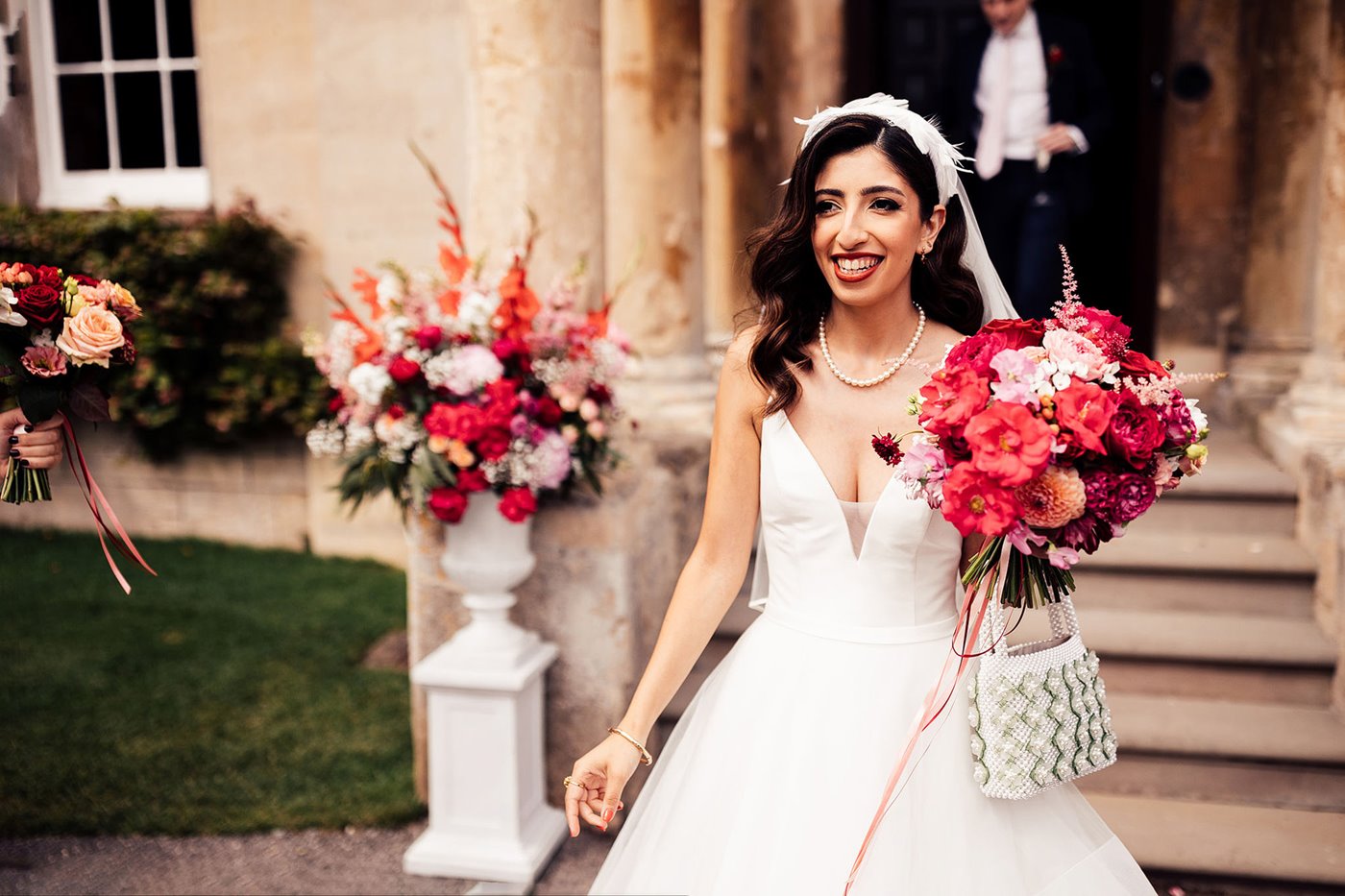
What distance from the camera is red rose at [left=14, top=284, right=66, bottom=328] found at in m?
2.37

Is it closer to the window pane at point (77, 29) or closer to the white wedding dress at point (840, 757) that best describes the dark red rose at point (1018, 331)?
the white wedding dress at point (840, 757)

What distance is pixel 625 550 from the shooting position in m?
3.84

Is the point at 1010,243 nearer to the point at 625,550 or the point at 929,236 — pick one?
the point at 625,550

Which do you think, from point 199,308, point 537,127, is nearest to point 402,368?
point 537,127

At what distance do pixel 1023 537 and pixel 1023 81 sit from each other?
12.3 ft

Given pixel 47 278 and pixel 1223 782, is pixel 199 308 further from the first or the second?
pixel 1223 782

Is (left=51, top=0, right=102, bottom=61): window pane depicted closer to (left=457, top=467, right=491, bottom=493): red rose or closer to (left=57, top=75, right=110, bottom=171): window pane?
(left=57, top=75, right=110, bottom=171): window pane

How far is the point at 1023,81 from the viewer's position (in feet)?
15.9

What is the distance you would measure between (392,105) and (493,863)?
4.86 metres

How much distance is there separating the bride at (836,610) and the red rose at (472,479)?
4.22ft

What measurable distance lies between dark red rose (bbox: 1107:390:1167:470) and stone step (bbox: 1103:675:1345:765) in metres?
2.45

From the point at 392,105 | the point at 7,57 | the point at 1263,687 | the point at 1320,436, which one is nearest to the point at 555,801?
the point at 1263,687

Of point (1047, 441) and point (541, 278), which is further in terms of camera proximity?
point (541, 278)

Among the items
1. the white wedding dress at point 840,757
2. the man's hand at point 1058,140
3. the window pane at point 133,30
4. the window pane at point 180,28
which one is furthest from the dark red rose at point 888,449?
the window pane at point 133,30
